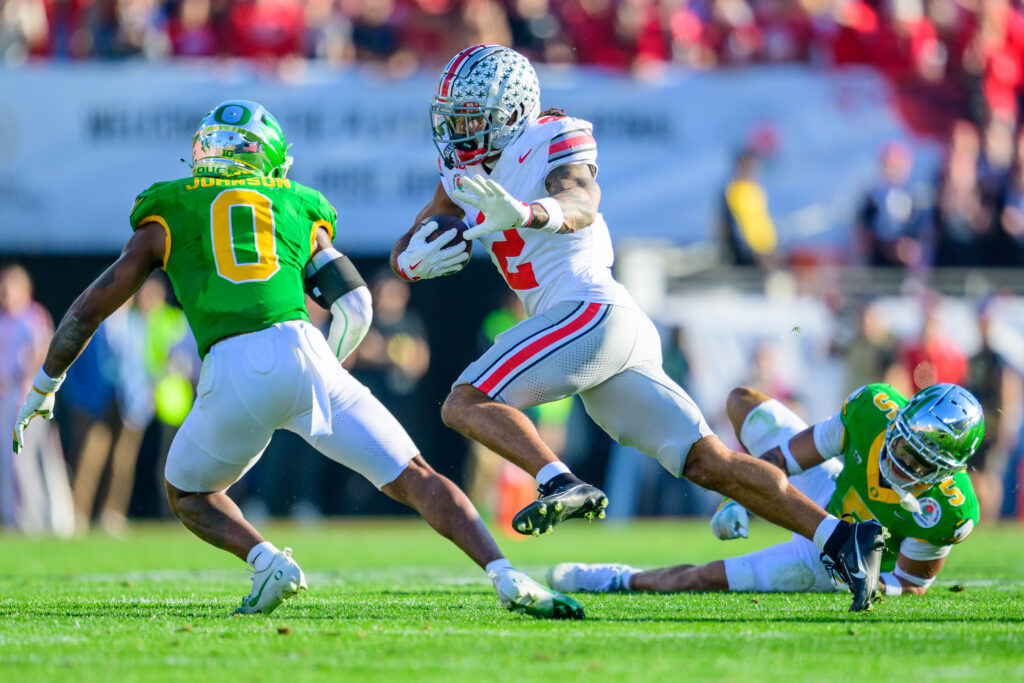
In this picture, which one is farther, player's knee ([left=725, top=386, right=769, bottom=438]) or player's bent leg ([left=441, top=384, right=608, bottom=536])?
player's knee ([left=725, top=386, right=769, bottom=438])

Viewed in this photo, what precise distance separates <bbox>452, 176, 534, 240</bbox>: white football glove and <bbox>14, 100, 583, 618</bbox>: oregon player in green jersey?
0.39 metres

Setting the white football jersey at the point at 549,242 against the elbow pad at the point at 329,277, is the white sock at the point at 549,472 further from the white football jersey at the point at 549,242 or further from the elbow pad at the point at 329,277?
the elbow pad at the point at 329,277

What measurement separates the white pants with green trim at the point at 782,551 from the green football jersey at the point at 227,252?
201cm

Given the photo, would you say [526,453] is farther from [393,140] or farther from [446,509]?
[393,140]

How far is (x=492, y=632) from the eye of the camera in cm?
389

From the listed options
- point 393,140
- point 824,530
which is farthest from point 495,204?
point 393,140

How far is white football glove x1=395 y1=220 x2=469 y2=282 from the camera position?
4.42 meters

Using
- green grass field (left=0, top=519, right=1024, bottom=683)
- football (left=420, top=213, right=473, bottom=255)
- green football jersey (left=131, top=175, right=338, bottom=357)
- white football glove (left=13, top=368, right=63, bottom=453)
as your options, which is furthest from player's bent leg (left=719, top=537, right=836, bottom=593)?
white football glove (left=13, top=368, right=63, bottom=453)

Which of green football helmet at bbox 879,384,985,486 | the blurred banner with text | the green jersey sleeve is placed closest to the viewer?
the green jersey sleeve

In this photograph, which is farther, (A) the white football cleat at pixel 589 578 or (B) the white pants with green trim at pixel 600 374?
(A) the white football cleat at pixel 589 578

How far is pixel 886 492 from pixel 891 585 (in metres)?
0.41

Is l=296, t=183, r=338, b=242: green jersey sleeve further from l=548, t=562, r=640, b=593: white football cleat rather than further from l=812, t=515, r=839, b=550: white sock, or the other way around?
l=812, t=515, r=839, b=550: white sock

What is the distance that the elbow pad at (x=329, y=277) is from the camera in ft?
14.9

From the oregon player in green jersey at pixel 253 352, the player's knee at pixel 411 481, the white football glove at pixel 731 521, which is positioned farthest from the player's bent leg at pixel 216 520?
the white football glove at pixel 731 521
